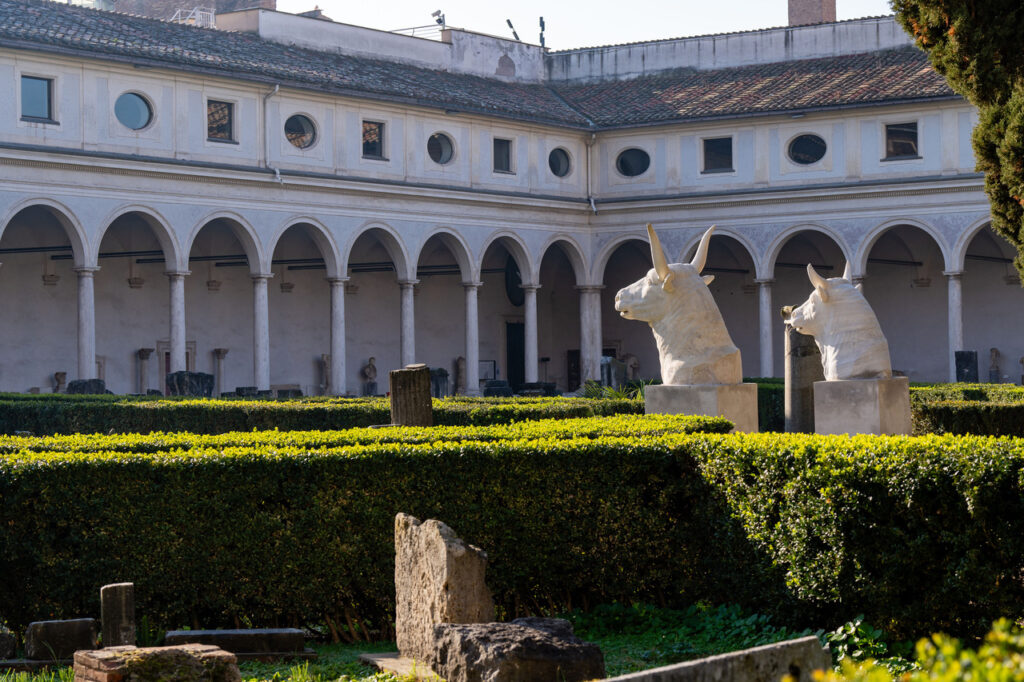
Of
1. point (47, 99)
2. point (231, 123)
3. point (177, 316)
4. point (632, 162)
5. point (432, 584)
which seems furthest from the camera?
point (632, 162)

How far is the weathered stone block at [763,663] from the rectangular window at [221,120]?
26.3 meters

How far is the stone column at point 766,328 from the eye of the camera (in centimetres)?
3372

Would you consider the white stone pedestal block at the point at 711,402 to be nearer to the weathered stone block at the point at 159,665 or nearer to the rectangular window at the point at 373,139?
the weathered stone block at the point at 159,665

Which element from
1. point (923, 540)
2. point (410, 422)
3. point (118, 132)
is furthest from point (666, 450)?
point (118, 132)

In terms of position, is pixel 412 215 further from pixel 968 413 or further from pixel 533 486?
pixel 533 486

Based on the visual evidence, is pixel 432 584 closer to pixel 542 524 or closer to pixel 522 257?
pixel 542 524

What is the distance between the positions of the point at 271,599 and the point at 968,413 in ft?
31.4

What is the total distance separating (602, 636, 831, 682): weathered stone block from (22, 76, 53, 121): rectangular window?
24619 mm

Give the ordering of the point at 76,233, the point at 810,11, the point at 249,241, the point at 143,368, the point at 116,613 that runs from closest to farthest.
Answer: the point at 116,613 < the point at 76,233 < the point at 249,241 < the point at 143,368 < the point at 810,11

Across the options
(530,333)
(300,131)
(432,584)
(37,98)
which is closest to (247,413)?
(432,584)

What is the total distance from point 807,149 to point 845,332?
2205 centimetres

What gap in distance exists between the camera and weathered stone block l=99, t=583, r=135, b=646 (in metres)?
7.23

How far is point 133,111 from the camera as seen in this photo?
28281 mm

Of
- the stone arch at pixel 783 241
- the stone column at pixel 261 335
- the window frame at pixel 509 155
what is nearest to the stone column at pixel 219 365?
the stone column at pixel 261 335
